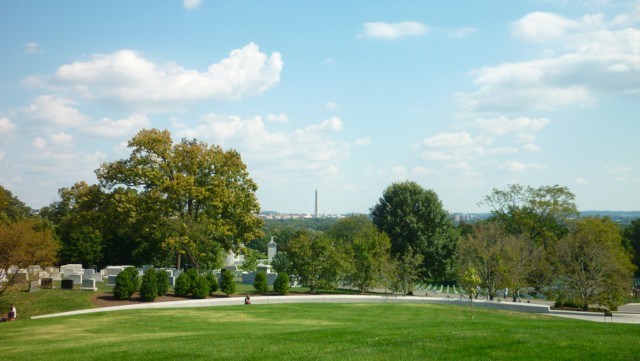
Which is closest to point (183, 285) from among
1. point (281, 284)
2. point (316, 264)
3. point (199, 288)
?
point (199, 288)

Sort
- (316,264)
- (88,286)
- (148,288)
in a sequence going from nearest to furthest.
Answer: (148,288), (88,286), (316,264)

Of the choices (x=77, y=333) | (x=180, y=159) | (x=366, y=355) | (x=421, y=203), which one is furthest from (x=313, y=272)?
(x=366, y=355)

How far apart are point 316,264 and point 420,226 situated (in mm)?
17702

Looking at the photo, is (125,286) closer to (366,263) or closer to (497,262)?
(366,263)

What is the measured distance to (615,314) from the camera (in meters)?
35.6

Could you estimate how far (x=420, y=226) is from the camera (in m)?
→ 56.2

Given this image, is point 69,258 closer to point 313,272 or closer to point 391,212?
point 313,272

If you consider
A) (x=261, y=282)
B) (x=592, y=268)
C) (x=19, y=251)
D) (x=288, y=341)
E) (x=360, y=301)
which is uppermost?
(x=19, y=251)

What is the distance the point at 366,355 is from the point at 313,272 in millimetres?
29929

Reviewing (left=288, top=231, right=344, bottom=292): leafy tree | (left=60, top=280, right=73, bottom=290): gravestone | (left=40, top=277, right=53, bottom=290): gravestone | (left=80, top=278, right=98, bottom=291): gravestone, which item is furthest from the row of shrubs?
(left=40, top=277, right=53, bottom=290): gravestone

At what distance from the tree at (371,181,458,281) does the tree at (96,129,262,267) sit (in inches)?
672

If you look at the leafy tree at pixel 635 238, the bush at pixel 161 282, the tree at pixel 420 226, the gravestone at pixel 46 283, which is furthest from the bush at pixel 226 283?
the leafy tree at pixel 635 238

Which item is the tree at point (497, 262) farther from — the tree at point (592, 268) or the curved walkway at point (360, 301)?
the curved walkway at point (360, 301)

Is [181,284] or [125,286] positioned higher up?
[125,286]
